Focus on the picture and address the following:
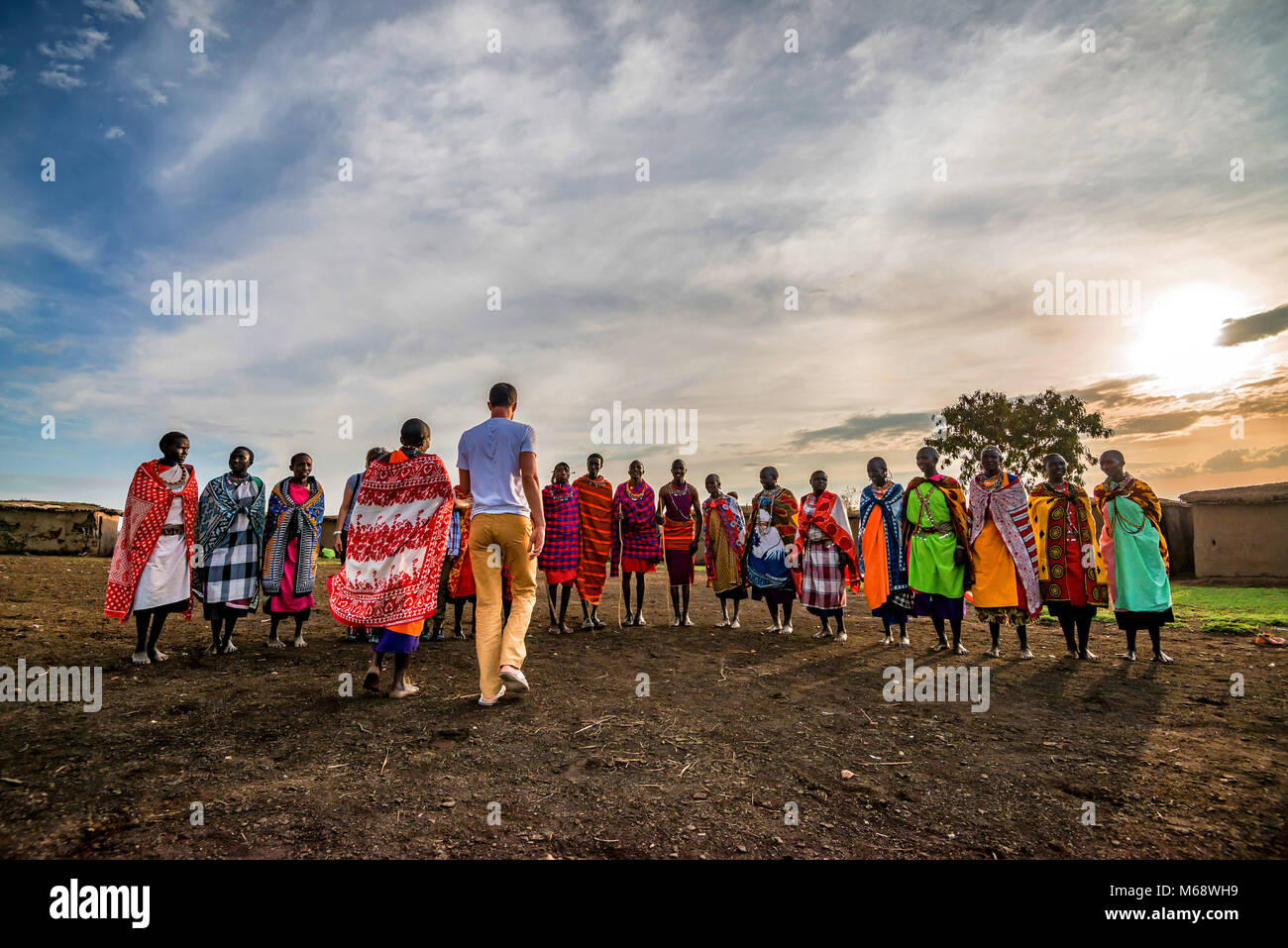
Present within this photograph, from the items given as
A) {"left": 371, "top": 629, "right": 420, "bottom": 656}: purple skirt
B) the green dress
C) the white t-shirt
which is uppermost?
the white t-shirt

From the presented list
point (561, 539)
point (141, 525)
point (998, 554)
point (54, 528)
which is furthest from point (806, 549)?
point (54, 528)

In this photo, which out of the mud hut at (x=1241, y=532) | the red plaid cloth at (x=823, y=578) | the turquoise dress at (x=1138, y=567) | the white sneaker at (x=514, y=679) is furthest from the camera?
the mud hut at (x=1241, y=532)

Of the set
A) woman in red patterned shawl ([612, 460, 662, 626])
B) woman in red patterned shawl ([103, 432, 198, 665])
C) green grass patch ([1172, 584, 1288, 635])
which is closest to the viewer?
woman in red patterned shawl ([103, 432, 198, 665])

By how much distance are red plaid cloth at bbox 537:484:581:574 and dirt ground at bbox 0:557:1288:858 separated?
2.24 m

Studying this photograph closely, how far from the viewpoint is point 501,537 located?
4828 millimetres

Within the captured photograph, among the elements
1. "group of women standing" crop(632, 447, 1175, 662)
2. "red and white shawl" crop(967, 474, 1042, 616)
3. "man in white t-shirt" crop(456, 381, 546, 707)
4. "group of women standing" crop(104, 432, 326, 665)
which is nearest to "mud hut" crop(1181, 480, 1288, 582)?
"group of women standing" crop(632, 447, 1175, 662)

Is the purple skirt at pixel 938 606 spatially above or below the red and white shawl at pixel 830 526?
below

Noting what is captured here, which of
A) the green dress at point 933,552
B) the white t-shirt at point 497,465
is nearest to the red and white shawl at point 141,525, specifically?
the white t-shirt at point 497,465

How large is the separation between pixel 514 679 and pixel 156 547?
4.07 meters

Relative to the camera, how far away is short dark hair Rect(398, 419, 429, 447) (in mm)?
5285

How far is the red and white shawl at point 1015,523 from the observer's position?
6.99 metres

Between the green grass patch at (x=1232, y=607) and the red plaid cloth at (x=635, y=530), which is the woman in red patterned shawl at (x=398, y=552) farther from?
the green grass patch at (x=1232, y=607)

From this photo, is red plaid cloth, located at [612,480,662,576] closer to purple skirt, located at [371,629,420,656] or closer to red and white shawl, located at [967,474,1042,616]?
red and white shawl, located at [967,474,1042,616]

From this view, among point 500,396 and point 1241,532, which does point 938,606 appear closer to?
point 500,396
